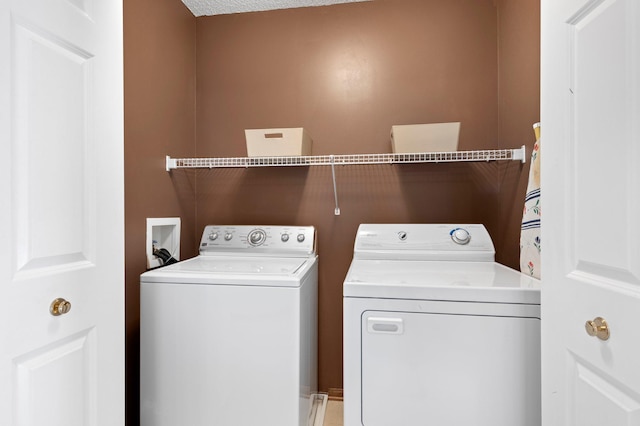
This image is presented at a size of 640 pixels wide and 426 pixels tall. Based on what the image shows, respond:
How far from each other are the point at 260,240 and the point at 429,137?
1098mm

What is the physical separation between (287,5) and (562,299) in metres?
2.13

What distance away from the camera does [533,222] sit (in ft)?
4.40

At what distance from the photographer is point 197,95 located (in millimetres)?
2168

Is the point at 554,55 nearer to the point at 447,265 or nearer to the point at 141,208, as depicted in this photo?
the point at 447,265

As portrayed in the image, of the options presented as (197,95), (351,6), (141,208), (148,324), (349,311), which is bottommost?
(148,324)

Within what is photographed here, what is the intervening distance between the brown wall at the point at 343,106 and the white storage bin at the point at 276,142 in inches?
13.1

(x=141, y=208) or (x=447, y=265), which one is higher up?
(x=141, y=208)

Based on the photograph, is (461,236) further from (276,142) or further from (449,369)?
(276,142)

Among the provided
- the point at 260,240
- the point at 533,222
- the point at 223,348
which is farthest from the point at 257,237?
the point at 533,222

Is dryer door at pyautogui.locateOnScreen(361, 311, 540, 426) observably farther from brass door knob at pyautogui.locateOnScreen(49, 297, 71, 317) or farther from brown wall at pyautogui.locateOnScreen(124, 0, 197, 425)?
brown wall at pyautogui.locateOnScreen(124, 0, 197, 425)

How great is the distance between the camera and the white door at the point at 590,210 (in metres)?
0.65

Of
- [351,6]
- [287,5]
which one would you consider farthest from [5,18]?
[351,6]

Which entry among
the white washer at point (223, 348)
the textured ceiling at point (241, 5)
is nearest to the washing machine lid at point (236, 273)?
the white washer at point (223, 348)

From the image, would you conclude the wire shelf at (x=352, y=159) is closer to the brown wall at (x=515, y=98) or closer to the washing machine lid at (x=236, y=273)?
the brown wall at (x=515, y=98)
